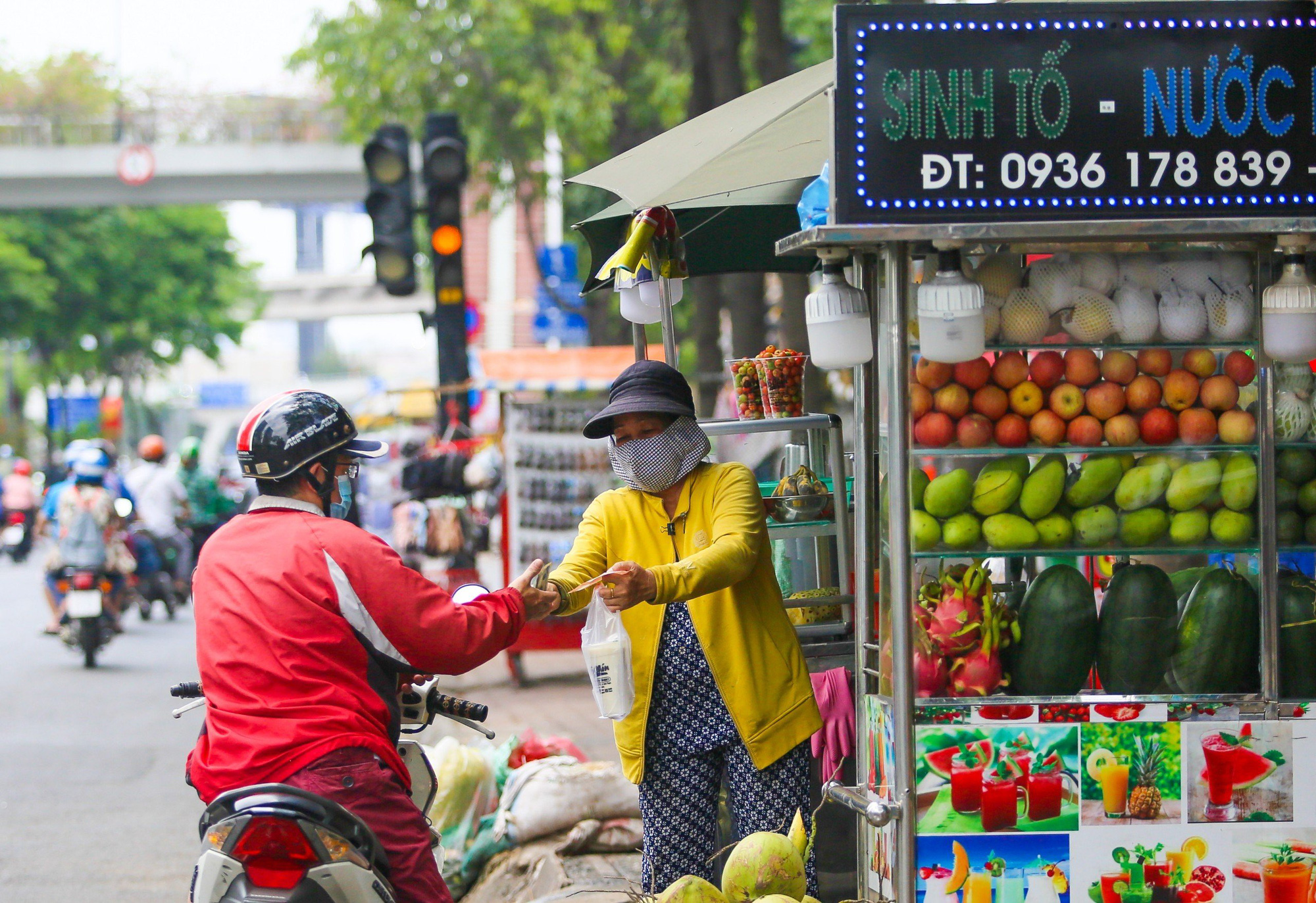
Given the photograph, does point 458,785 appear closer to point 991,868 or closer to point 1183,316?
point 991,868

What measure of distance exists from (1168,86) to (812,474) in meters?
2.04

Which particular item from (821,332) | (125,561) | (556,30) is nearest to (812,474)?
(821,332)

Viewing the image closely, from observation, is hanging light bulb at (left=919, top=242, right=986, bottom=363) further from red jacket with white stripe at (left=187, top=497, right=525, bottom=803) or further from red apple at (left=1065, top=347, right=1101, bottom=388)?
red jacket with white stripe at (left=187, top=497, right=525, bottom=803)

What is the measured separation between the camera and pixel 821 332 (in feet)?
11.9

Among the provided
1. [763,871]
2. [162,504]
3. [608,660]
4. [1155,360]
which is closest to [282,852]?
[608,660]

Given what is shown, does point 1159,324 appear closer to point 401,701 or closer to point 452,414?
point 401,701

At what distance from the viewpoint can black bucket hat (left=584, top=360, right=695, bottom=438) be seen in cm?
398

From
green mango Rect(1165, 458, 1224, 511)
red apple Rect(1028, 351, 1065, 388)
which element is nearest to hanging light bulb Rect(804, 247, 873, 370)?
red apple Rect(1028, 351, 1065, 388)

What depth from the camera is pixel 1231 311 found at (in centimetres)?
363

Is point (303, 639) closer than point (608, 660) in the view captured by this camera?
Yes

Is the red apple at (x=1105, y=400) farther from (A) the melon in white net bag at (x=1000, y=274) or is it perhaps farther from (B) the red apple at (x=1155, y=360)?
(A) the melon in white net bag at (x=1000, y=274)

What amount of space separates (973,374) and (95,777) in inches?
252

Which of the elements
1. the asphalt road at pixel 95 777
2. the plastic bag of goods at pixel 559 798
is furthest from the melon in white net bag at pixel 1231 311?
the asphalt road at pixel 95 777

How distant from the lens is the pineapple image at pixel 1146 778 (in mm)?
3592
